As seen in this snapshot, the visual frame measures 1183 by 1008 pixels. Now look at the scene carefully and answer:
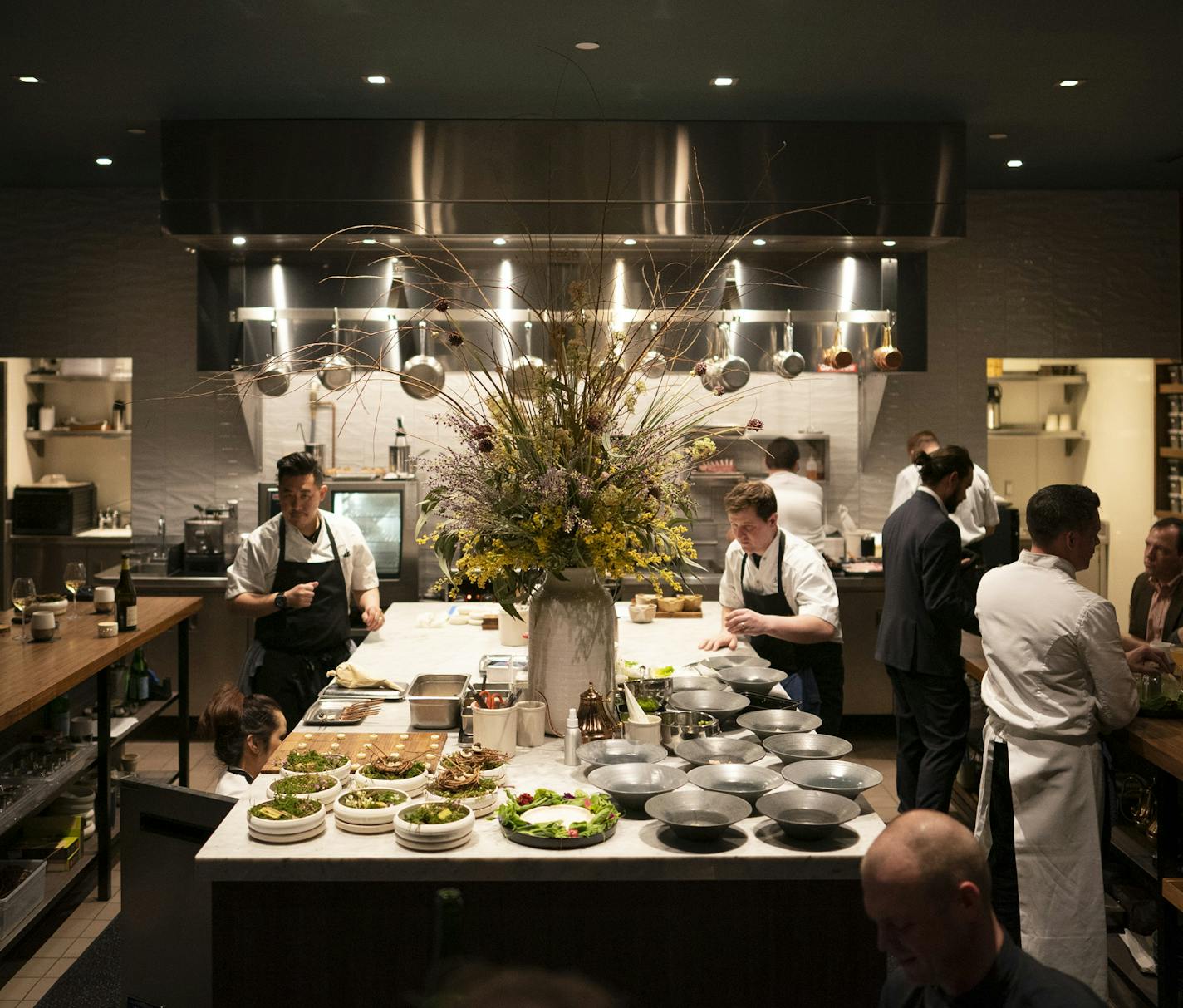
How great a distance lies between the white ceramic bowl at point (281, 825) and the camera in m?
2.48

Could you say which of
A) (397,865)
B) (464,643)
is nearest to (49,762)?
(464,643)

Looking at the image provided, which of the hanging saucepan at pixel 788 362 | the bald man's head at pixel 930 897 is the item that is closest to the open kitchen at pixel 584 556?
the bald man's head at pixel 930 897

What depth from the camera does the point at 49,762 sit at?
14.8 feet

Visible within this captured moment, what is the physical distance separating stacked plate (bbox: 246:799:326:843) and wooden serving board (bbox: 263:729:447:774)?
0.47 metres

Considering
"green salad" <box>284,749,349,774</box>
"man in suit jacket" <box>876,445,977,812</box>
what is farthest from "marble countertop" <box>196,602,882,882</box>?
"man in suit jacket" <box>876,445,977,812</box>

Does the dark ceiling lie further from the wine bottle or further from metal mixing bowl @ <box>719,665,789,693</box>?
metal mixing bowl @ <box>719,665,789,693</box>

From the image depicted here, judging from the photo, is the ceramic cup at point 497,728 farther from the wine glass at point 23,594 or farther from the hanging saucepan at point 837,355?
the hanging saucepan at point 837,355

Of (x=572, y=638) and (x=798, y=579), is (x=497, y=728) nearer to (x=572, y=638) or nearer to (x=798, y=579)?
(x=572, y=638)

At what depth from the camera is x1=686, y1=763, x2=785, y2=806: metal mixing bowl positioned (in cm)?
271

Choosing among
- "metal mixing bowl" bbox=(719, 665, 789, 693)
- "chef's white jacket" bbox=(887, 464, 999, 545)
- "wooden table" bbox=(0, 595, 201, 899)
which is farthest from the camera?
"chef's white jacket" bbox=(887, 464, 999, 545)

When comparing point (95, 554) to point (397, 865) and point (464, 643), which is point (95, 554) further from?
point (397, 865)

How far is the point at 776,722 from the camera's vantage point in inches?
128

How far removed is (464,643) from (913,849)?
314 cm

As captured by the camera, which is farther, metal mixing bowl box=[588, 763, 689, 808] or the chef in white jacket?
the chef in white jacket
